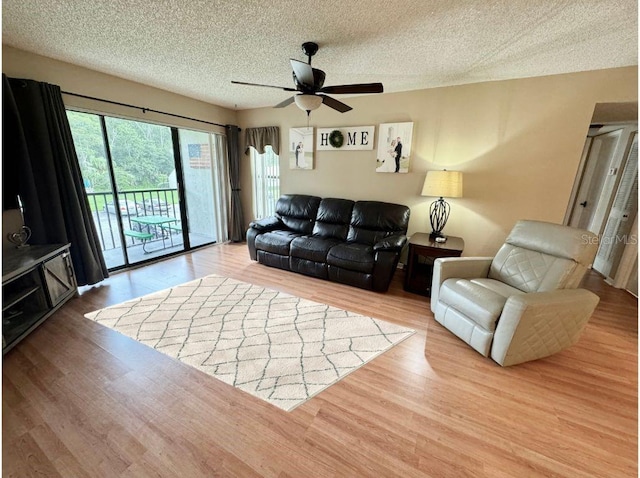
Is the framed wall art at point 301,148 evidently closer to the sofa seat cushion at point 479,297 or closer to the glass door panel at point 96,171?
the glass door panel at point 96,171

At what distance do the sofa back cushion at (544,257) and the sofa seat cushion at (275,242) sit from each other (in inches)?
93.1

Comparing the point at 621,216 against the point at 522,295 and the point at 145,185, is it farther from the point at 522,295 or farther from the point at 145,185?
the point at 145,185

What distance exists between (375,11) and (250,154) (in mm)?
3630

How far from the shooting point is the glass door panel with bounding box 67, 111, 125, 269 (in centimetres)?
324

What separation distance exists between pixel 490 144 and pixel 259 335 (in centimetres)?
333


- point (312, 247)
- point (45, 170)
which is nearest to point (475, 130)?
point (312, 247)

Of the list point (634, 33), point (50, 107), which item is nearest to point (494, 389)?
point (634, 33)

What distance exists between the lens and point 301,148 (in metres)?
4.39

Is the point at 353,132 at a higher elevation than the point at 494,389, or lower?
higher

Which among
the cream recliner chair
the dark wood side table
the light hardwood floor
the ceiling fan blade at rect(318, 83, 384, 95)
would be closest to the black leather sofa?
the dark wood side table

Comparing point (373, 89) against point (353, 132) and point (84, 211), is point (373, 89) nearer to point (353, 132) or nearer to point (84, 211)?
point (353, 132)

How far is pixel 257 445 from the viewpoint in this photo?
1.45 meters

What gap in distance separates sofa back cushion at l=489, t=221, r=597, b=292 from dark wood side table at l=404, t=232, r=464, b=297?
448 millimetres

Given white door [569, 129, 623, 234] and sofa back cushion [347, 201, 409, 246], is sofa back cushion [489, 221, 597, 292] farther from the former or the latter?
white door [569, 129, 623, 234]
